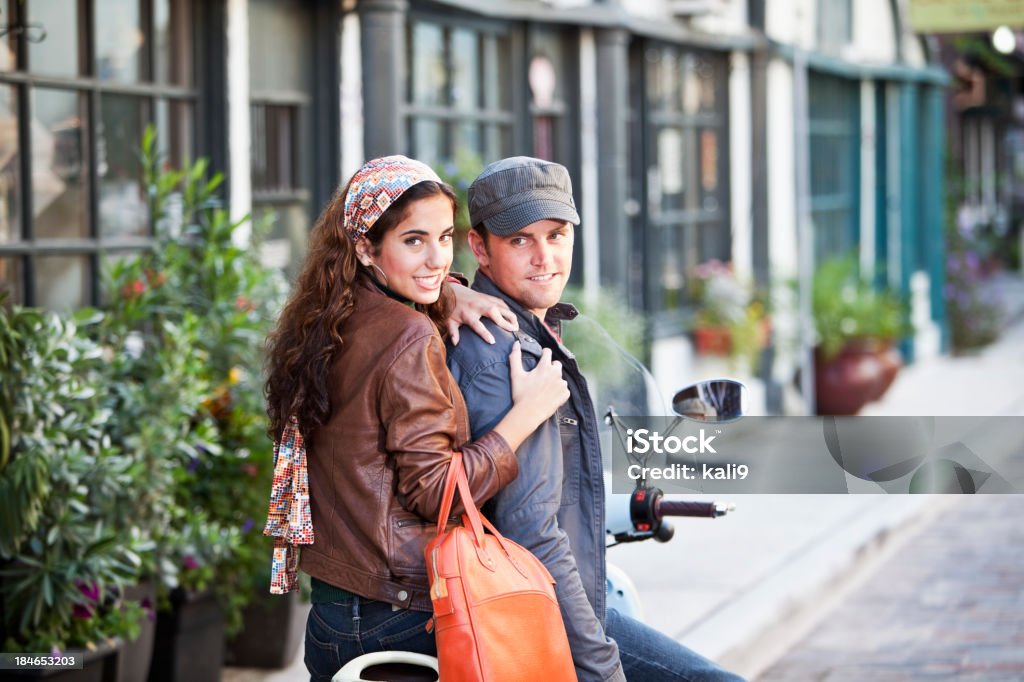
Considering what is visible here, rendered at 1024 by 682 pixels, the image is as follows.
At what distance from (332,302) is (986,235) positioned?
28070 mm

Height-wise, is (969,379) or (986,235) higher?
(986,235)

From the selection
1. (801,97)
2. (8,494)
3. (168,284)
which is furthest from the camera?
(801,97)

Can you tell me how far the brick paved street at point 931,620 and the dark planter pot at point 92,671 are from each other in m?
2.45

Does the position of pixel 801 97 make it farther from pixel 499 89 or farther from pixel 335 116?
pixel 335 116

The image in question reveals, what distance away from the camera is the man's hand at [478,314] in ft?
9.02

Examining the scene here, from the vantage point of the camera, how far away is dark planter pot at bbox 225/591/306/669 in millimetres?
5426

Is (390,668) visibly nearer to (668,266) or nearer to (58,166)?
(58,166)

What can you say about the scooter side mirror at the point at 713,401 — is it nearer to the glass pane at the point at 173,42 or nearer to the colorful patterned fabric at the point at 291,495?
the colorful patterned fabric at the point at 291,495

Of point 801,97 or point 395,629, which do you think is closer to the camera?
point 395,629

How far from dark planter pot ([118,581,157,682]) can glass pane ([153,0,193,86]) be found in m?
2.26

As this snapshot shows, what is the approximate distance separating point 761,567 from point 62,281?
3.50 meters

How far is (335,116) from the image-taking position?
705 cm

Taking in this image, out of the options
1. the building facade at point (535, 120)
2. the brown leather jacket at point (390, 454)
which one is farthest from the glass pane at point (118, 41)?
the brown leather jacket at point (390, 454)

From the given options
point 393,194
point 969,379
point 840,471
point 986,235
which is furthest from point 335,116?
point 986,235
